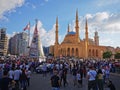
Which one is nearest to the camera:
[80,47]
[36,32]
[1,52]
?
[36,32]

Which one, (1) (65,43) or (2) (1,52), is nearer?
(1) (65,43)

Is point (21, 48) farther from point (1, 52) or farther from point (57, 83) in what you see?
point (57, 83)

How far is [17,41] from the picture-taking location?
19550 cm

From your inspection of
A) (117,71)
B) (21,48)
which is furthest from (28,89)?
(21,48)

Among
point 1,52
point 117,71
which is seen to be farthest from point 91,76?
point 1,52

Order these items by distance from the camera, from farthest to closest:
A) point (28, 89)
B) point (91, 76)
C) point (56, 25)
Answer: point (56, 25)
point (28, 89)
point (91, 76)

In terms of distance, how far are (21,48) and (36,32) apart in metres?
162

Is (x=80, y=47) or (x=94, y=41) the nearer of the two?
(x=80, y=47)

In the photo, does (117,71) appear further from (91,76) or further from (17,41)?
(17,41)

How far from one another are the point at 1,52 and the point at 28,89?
130896mm

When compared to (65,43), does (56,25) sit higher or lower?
higher

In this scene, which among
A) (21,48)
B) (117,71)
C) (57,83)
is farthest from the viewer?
(21,48)

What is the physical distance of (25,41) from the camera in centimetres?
19938

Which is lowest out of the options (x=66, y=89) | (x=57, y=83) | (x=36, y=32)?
(x=66, y=89)
